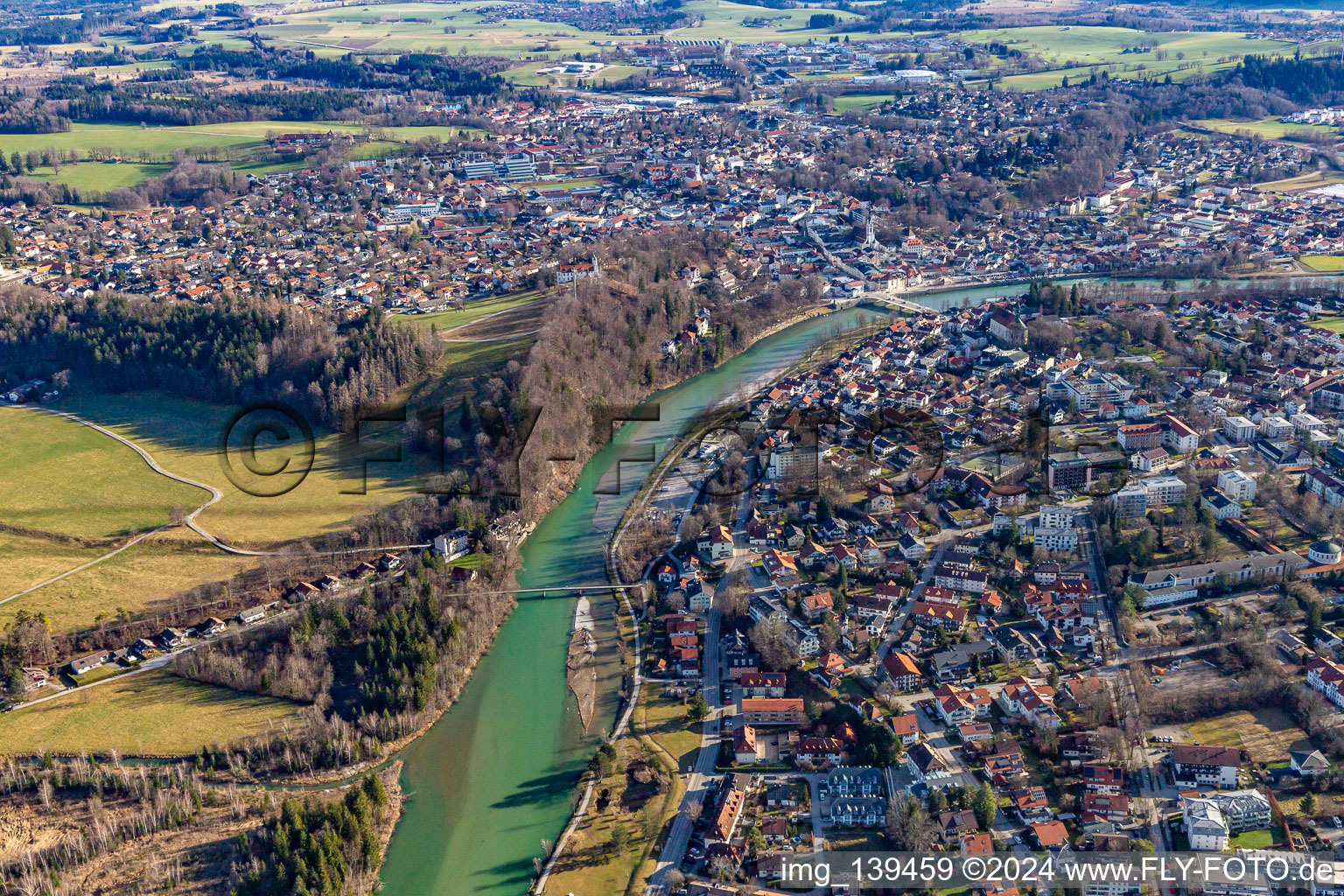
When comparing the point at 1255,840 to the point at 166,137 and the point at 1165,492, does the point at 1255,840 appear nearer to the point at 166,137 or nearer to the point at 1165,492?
the point at 1165,492

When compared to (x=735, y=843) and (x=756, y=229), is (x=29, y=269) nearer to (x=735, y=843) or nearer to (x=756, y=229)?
(x=756, y=229)

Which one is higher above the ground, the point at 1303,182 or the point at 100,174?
the point at 100,174

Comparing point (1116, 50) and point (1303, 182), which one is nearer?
point (1303, 182)

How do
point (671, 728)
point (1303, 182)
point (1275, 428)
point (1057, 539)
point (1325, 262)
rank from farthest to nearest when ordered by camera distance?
point (1303, 182) < point (1325, 262) < point (1275, 428) < point (1057, 539) < point (671, 728)

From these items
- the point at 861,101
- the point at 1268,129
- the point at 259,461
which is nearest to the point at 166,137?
the point at 861,101

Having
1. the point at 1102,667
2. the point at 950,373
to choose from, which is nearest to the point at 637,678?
the point at 1102,667

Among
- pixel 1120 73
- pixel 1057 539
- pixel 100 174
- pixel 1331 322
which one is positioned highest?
pixel 1120 73

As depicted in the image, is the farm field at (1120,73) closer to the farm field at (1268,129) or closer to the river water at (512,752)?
the farm field at (1268,129)

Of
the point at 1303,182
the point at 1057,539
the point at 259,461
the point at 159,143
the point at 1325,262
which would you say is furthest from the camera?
the point at 159,143
